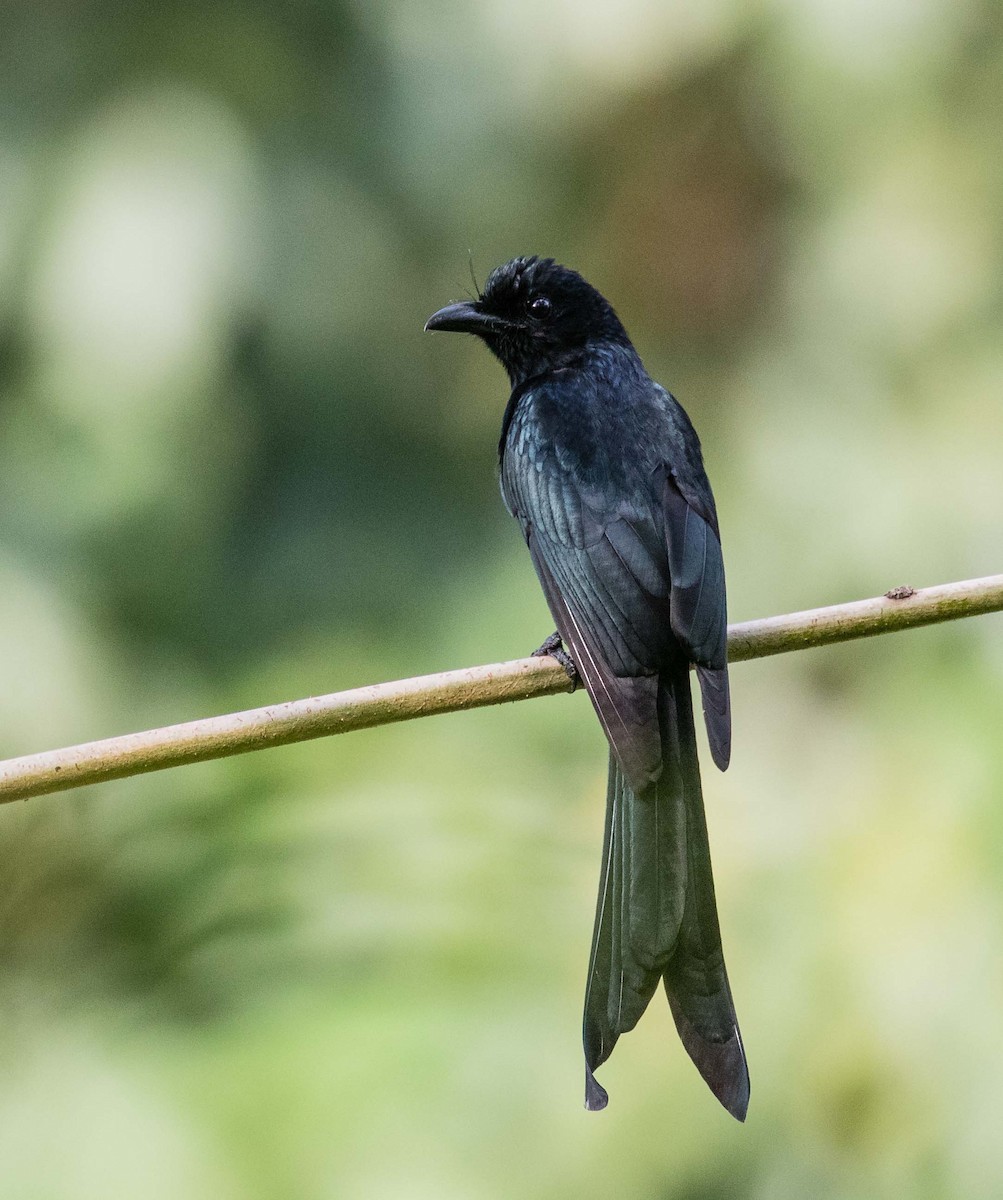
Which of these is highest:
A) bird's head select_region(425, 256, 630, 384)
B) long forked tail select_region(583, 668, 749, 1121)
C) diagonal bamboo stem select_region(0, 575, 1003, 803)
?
bird's head select_region(425, 256, 630, 384)

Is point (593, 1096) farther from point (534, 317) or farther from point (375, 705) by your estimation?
point (534, 317)

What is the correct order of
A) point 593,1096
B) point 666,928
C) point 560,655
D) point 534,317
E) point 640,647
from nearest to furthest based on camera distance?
point 593,1096 < point 666,928 < point 640,647 < point 560,655 < point 534,317

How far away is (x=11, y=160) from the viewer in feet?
15.1

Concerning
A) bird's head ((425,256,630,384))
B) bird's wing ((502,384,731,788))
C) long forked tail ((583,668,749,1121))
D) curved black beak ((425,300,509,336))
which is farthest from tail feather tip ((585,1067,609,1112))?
curved black beak ((425,300,509,336))

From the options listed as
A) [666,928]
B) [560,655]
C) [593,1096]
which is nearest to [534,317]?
[560,655]

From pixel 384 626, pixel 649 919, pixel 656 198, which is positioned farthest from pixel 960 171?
pixel 649 919

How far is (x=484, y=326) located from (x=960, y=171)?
6.32 ft

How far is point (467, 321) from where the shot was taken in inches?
148

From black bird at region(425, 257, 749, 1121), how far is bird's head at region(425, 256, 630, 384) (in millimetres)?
288

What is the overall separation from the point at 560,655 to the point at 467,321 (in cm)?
113

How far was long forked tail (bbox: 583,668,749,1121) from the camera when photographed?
2.57 m

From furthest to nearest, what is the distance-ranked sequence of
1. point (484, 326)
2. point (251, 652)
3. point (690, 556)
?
point (251, 652) < point (484, 326) < point (690, 556)

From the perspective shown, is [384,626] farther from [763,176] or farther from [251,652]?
[763,176]

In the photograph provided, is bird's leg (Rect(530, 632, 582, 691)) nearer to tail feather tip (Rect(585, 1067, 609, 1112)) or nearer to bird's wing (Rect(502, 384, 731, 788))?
bird's wing (Rect(502, 384, 731, 788))
